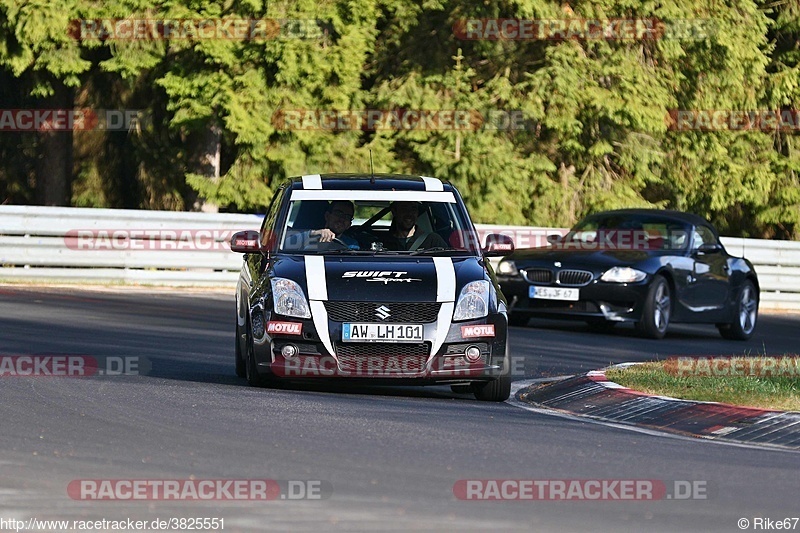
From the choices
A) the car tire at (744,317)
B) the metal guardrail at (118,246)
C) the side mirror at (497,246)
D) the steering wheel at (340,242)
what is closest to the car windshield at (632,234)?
the car tire at (744,317)

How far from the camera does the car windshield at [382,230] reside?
40.1 feet

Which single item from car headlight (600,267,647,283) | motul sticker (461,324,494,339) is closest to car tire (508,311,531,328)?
car headlight (600,267,647,283)

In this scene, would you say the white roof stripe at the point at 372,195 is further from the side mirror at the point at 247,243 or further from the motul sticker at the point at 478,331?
the motul sticker at the point at 478,331

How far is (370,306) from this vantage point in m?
11.1

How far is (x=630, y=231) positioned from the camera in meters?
20.5

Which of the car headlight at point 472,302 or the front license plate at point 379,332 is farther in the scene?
the car headlight at point 472,302

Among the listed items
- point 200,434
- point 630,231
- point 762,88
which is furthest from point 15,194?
point 200,434

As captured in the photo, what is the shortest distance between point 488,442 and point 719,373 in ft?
15.5

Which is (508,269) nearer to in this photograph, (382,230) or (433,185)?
(433,185)

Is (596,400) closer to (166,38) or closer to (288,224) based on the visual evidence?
(288,224)

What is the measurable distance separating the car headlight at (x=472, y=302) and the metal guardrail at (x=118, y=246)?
43.3 feet

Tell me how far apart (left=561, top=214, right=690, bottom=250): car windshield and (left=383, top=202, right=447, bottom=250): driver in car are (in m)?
7.91

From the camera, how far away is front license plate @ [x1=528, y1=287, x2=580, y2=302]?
19266mm

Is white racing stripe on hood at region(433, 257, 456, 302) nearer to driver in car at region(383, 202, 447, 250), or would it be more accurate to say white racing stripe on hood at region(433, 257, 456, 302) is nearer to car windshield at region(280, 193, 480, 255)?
car windshield at region(280, 193, 480, 255)
